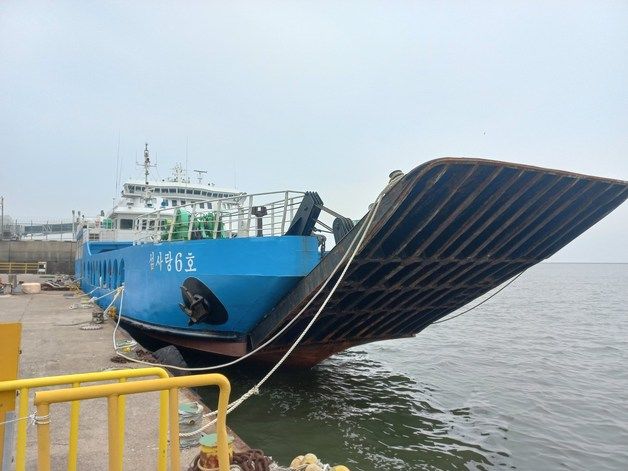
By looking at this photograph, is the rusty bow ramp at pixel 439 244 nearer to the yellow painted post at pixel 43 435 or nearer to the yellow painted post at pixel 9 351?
the yellow painted post at pixel 9 351

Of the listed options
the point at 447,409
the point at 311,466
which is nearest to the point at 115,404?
the point at 311,466

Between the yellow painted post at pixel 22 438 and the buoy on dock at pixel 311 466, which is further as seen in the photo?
the buoy on dock at pixel 311 466

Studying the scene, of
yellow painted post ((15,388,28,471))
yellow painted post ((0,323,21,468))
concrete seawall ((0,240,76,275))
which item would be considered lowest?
yellow painted post ((15,388,28,471))

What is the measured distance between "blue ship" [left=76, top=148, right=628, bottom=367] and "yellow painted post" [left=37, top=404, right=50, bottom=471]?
9.95 ft

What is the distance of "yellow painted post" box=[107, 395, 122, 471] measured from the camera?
2666 mm

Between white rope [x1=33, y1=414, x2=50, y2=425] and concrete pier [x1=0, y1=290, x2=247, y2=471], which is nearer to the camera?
white rope [x1=33, y1=414, x2=50, y2=425]

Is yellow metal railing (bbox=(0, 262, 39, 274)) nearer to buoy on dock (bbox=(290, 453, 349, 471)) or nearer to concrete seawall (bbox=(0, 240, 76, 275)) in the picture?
concrete seawall (bbox=(0, 240, 76, 275))

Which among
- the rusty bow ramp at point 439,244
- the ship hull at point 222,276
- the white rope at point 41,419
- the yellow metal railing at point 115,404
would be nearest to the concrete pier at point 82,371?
the yellow metal railing at point 115,404

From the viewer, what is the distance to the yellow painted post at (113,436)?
267cm

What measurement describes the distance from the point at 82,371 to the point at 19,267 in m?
38.3

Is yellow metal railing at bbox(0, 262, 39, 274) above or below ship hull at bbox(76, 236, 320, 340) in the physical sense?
above

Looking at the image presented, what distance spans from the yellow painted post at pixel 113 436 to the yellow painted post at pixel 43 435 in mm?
339

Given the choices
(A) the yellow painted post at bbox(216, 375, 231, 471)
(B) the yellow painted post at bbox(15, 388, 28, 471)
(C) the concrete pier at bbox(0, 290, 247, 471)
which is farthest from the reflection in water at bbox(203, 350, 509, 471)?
(B) the yellow painted post at bbox(15, 388, 28, 471)

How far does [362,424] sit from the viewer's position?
6.79 metres
